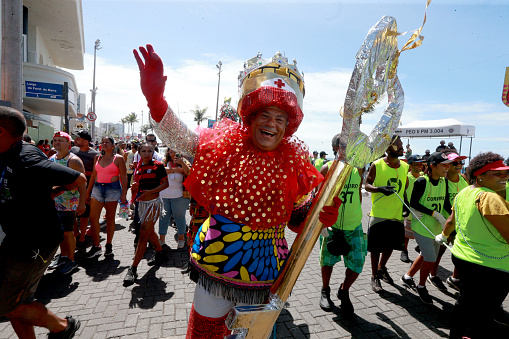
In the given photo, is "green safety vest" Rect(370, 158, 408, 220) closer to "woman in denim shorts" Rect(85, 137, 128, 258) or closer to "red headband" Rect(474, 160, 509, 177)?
"red headband" Rect(474, 160, 509, 177)

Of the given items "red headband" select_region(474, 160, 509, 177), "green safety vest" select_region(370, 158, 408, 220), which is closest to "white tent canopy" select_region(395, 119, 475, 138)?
"green safety vest" select_region(370, 158, 408, 220)

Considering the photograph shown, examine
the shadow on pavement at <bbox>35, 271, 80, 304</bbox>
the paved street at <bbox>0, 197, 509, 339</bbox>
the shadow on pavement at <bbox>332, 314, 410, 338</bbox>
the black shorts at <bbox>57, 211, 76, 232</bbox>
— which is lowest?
the shadow on pavement at <bbox>35, 271, 80, 304</bbox>

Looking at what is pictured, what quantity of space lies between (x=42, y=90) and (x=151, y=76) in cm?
1710

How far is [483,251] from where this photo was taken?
2.39 m

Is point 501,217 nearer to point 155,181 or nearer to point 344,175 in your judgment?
point 344,175

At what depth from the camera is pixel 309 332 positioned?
2756mm

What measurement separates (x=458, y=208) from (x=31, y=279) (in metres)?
3.73

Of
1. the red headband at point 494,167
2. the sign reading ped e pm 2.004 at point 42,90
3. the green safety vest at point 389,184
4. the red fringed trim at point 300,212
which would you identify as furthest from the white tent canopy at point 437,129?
the sign reading ped e pm 2.004 at point 42,90

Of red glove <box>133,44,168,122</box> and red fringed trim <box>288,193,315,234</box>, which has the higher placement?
red glove <box>133,44,168,122</box>

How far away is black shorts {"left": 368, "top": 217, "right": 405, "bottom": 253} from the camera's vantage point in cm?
373

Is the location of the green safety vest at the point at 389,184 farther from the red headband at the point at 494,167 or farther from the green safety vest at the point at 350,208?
the red headband at the point at 494,167

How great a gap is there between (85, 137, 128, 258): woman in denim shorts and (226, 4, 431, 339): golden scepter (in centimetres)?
368

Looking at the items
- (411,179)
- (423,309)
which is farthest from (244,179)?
(411,179)

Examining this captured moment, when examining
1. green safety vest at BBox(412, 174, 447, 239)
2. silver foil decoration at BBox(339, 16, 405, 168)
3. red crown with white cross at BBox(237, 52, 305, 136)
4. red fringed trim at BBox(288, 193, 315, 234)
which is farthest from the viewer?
green safety vest at BBox(412, 174, 447, 239)
